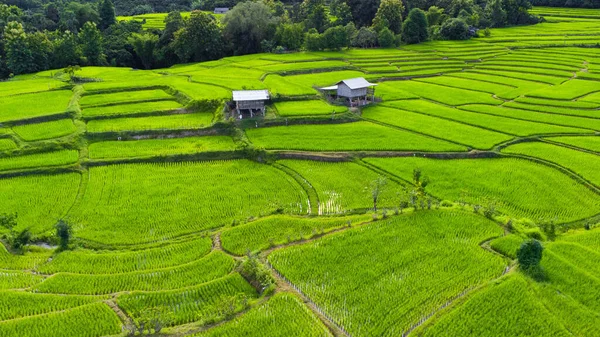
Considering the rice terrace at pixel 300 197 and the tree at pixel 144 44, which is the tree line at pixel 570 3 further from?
the tree at pixel 144 44

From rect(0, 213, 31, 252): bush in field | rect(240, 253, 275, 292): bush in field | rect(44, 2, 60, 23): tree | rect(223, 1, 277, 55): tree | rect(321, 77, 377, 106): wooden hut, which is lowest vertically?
rect(240, 253, 275, 292): bush in field

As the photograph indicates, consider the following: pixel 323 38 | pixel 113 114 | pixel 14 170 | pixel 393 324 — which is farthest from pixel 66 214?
pixel 323 38

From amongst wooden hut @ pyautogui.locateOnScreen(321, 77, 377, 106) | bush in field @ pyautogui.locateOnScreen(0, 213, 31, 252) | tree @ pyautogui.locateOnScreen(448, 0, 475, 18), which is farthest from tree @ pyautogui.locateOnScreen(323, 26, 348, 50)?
bush in field @ pyautogui.locateOnScreen(0, 213, 31, 252)

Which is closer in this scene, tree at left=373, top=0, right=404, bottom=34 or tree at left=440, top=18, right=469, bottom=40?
tree at left=440, top=18, right=469, bottom=40

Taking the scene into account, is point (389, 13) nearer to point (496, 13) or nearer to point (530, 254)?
point (496, 13)

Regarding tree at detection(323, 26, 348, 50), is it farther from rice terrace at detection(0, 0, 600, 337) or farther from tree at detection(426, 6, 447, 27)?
tree at detection(426, 6, 447, 27)

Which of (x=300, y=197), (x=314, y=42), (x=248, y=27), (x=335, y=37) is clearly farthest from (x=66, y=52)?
(x=300, y=197)
